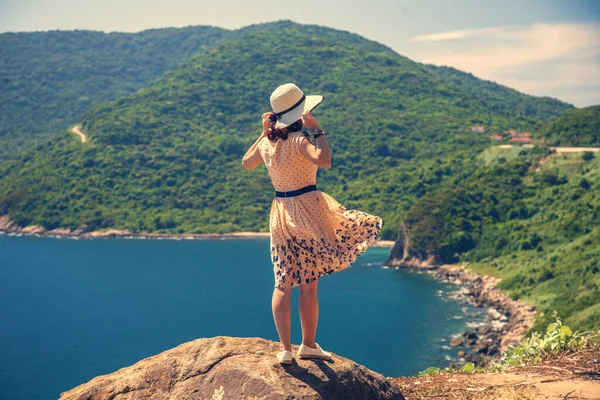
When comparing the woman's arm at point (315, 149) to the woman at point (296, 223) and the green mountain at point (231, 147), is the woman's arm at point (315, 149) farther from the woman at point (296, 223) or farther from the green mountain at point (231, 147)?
the green mountain at point (231, 147)

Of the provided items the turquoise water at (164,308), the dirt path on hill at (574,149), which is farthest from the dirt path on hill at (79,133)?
the dirt path on hill at (574,149)

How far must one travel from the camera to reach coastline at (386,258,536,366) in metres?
50.8

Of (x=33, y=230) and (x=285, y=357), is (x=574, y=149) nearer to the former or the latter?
(x=33, y=230)

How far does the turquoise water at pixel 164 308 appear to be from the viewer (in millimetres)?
54906

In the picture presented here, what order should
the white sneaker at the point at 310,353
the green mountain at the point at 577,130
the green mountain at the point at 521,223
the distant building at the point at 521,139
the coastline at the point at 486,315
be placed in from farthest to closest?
the distant building at the point at 521,139 → the green mountain at the point at 577,130 → the green mountain at the point at 521,223 → the coastline at the point at 486,315 → the white sneaker at the point at 310,353

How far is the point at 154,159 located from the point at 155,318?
221 feet

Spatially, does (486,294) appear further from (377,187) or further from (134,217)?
(134,217)

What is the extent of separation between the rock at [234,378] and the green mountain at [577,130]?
3582 inches

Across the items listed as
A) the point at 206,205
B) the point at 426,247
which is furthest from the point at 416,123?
the point at 426,247

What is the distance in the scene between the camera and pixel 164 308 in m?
73.5

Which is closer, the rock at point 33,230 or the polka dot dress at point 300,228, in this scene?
the polka dot dress at point 300,228

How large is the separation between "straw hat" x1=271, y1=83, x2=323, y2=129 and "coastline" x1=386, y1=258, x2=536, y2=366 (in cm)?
3427

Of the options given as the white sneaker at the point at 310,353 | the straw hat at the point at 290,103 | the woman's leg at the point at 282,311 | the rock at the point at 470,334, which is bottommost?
the rock at the point at 470,334

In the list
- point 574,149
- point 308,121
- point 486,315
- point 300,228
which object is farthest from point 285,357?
point 574,149
